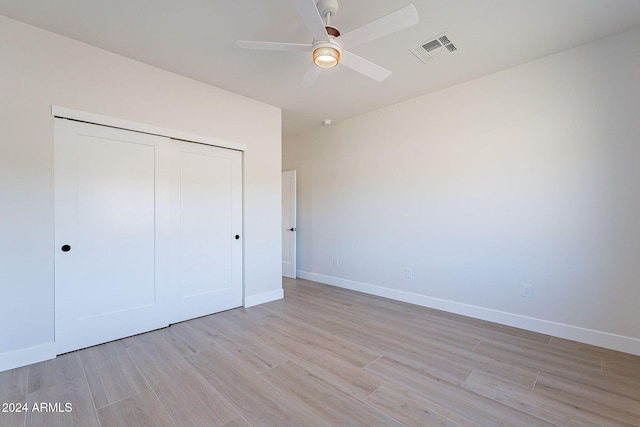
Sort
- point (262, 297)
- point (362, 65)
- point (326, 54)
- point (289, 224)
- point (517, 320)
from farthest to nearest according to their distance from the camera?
point (289, 224) < point (262, 297) < point (517, 320) < point (362, 65) < point (326, 54)

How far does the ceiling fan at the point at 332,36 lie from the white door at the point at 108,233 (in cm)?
176

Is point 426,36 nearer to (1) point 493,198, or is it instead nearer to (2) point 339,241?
(1) point 493,198

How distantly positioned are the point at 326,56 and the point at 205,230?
244 centimetres

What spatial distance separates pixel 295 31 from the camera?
2404 millimetres

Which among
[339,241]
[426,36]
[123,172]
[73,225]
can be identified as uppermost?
[426,36]

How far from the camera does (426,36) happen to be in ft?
8.07

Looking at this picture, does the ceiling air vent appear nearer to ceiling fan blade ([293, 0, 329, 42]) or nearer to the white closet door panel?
ceiling fan blade ([293, 0, 329, 42])

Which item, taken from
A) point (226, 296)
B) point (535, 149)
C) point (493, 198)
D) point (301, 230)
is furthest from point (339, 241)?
point (535, 149)

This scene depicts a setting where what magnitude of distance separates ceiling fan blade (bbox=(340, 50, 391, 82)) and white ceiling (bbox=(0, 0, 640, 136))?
0.37 m

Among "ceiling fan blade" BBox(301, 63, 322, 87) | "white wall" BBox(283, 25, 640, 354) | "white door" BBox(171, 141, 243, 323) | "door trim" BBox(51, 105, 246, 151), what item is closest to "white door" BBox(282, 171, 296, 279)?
"white wall" BBox(283, 25, 640, 354)

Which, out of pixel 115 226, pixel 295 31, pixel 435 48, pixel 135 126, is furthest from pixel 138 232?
pixel 435 48

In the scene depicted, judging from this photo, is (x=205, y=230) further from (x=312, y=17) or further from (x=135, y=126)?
(x=312, y=17)

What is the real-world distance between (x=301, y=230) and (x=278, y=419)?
3860mm

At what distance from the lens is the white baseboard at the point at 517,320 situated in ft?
8.21
